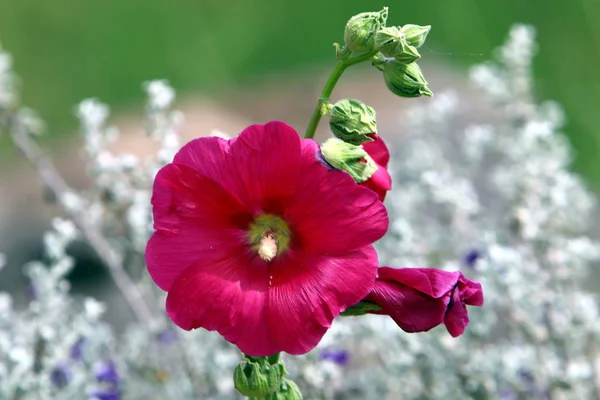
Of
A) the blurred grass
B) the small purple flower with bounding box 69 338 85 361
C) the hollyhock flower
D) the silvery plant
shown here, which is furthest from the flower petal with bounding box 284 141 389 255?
the blurred grass

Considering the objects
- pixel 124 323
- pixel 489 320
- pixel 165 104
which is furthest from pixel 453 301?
pixel 124 323

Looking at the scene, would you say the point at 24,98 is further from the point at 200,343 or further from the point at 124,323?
the point at 200,343

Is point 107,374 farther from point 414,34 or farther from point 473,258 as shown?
point 414,34

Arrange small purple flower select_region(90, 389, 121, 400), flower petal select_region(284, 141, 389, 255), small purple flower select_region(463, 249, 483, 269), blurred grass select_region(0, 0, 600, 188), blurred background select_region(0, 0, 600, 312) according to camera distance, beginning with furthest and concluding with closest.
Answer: blurred grass select_region(0, 0, 600, 188) < blurred background select_region(0, 0, 600, 312) < small purple flower select_region(463, 249, 483, 269) < small purple flower select_region(90, 389, 121, 400) < flower petal select_region(284, 141, 389, 255)

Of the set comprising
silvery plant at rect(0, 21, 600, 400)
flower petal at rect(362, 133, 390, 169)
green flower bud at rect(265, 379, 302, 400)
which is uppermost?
flower petal at rect(362, 133, 390, 169)

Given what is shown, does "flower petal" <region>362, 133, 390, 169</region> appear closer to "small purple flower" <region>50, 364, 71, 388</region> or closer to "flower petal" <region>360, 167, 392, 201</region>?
"flower petal" <region>360, 167, 392, 201</region>

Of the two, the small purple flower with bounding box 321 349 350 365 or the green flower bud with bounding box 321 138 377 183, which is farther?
the small purple flower with bounding box 321 349 350 365
